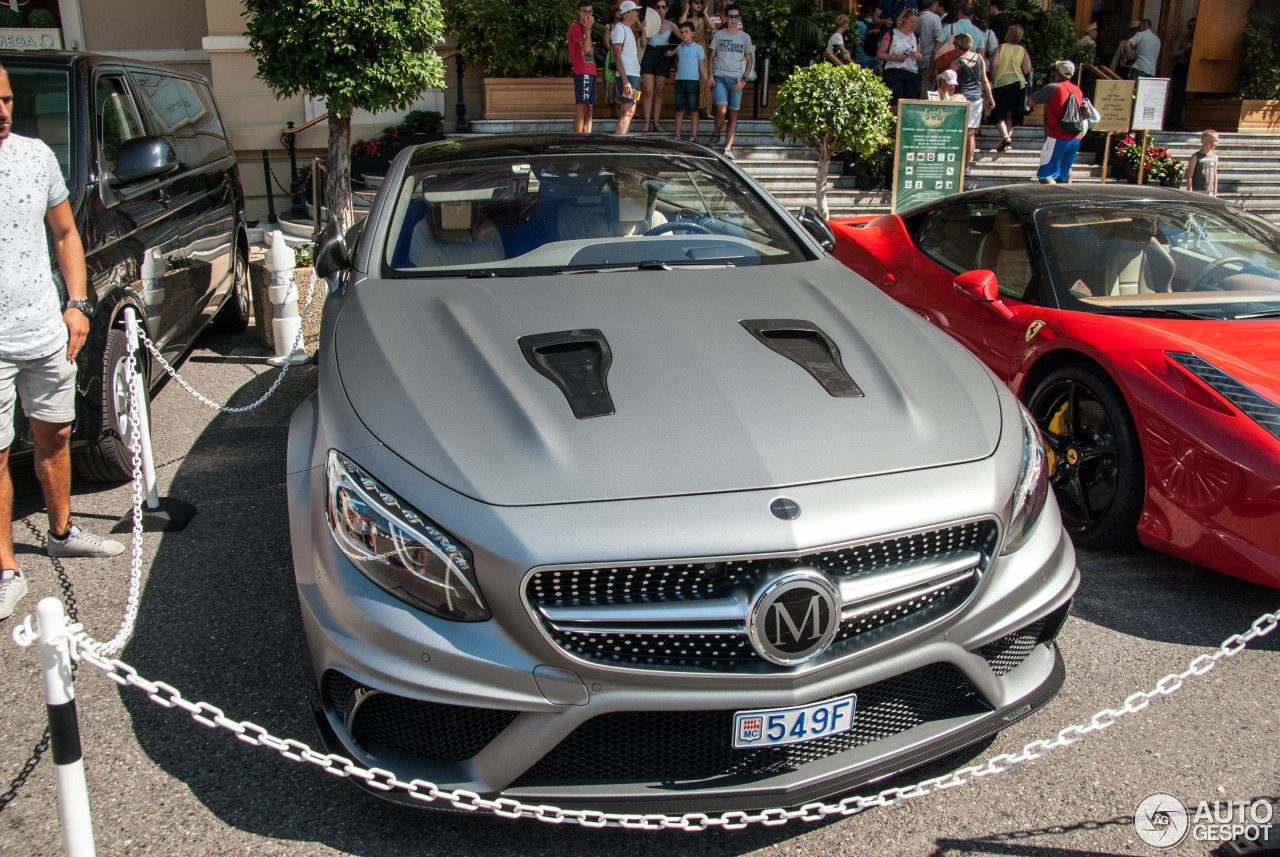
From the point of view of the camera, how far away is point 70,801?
1.87m

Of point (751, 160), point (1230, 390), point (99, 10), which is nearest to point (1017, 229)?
point (1230, 390)

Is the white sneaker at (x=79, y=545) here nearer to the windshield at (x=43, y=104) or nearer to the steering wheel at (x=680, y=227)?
the windshield at (x=43, y=104)

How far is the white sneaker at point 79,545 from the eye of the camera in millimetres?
3746

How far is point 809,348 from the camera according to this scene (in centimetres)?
282

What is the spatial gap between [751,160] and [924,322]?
34.8ft

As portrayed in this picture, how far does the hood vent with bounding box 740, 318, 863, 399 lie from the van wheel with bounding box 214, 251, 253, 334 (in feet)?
17.4

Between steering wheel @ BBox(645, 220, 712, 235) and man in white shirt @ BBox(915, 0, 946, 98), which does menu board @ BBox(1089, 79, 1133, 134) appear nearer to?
man in white shirt @ BBox(915, 0, 946, 98)

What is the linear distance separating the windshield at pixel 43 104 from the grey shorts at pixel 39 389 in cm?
150

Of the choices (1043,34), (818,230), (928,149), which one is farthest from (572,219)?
(1043,34)

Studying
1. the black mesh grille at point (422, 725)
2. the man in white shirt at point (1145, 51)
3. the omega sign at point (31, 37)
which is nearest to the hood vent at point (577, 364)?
the black mesh grille at point (422, 725)

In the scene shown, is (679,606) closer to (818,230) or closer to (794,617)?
(794,617)

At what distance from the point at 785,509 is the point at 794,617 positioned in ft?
0.75

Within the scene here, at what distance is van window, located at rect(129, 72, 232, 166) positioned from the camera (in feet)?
18.9

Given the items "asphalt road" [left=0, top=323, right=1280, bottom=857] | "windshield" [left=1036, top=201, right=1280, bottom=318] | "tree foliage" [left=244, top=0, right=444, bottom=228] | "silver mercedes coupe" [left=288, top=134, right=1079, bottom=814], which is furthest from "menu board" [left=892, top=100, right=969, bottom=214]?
"silver mercedes coupe" [left=288, top=134, right=1079, bottom=814]
